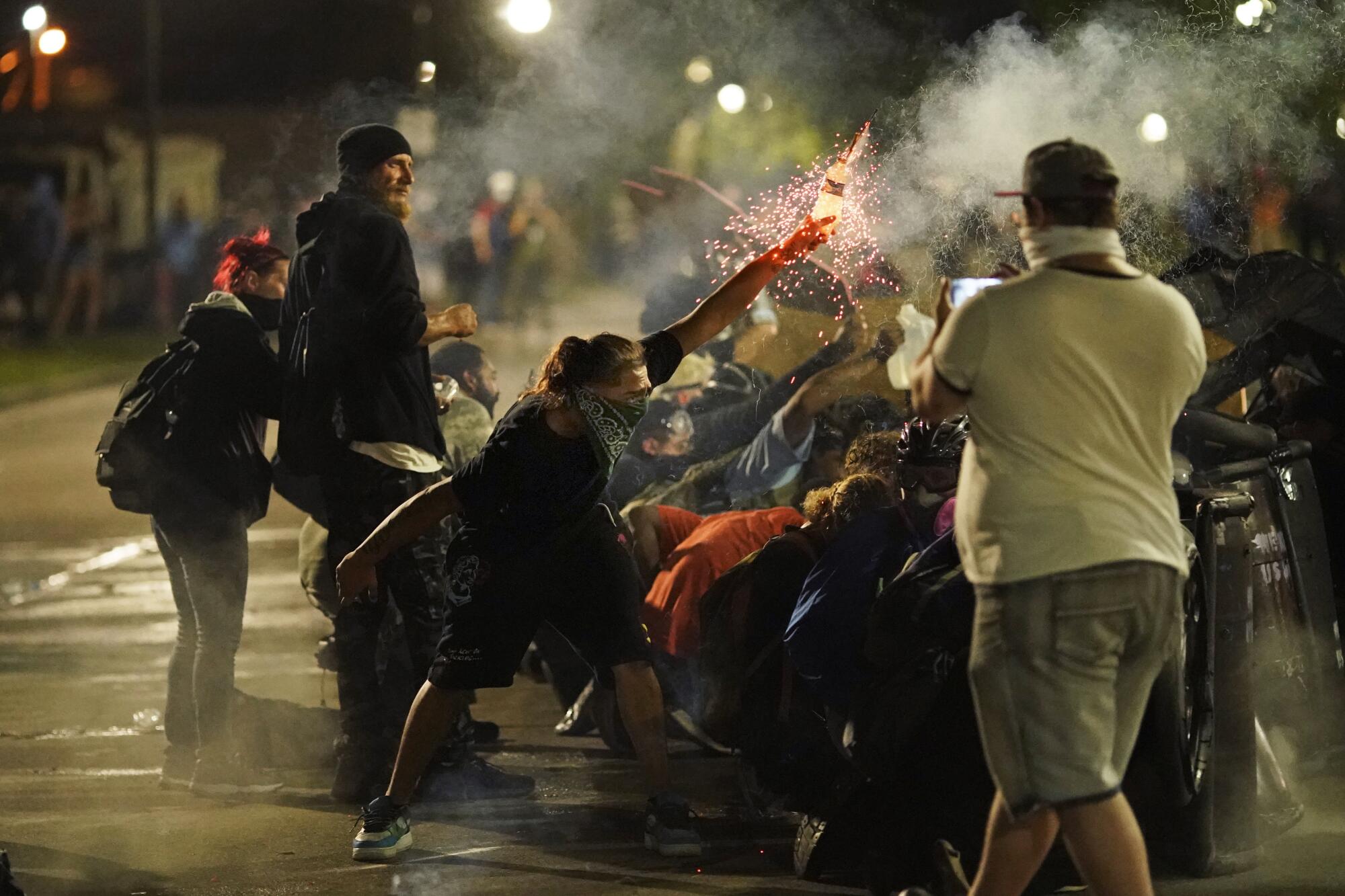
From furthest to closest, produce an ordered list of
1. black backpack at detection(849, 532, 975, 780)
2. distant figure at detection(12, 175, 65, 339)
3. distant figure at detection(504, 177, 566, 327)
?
distant figure at detection(12, 175, 65, 339) < distant figure at detection(504, 177, 566, 327) < black backpack at detection(849, 532, 975, 780)

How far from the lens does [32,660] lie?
839 centimetres

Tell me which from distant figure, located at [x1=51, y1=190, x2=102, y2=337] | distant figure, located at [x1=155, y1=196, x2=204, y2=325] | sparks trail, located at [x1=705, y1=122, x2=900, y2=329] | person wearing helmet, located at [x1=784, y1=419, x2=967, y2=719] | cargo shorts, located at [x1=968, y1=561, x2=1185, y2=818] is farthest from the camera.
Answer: distant figure, located at [x1=155, y1=196, x2=204, y2=325]

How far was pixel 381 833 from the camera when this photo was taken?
5168 mm

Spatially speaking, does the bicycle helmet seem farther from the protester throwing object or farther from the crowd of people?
the protester throwing object

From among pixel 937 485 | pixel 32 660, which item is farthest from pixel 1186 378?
pixel 32 660

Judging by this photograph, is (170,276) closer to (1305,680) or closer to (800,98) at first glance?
(800,98)

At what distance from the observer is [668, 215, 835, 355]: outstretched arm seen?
17.0 feet

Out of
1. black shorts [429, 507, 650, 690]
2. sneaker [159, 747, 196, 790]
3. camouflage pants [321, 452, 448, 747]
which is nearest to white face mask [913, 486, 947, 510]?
black shorts [429, 507, 650, 690]

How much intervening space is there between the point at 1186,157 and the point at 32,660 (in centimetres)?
547

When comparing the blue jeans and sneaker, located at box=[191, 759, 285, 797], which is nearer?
sneaker, located at box=[191, 759, 285, 797]

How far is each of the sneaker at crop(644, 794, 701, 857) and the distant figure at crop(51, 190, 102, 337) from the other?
2353 cm

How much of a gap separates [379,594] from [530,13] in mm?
3523

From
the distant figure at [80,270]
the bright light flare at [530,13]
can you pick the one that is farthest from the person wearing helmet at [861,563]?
the distant figure at [80,270]

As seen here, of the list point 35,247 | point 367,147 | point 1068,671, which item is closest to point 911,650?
point 1068,671
